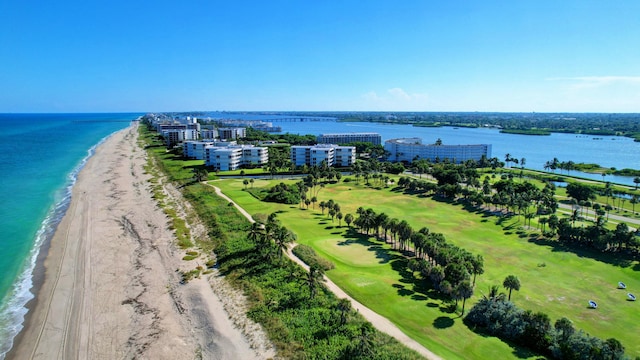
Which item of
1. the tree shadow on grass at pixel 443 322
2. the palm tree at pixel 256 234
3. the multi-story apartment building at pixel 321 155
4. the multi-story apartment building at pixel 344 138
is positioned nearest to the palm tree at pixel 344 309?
the tree shadow on grass at pixel 443 322

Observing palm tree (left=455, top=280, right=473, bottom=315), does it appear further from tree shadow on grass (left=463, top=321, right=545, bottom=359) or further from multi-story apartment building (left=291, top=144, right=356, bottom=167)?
multi-story apartment building (left=291, top=144, right=356, bottom=167)

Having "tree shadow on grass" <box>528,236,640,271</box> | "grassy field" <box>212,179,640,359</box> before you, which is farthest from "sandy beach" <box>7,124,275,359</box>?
"tree shadow on grass" <box>528,236,640,271</box>

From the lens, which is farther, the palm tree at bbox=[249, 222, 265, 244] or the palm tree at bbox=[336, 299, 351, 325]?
the palm tree at bbox=[249, 222, 265, 244]

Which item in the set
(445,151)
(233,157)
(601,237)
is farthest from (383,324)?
(445,151)

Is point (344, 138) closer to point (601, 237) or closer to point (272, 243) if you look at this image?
point (601, 237)

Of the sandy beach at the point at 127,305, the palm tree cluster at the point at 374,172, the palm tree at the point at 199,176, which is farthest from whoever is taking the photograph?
the palm tree cluster at the point at 374,172

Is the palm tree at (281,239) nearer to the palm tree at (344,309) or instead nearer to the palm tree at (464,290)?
the palm tree at (344,309)

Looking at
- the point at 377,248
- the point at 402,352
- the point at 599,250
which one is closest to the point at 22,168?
the point at 377,248
